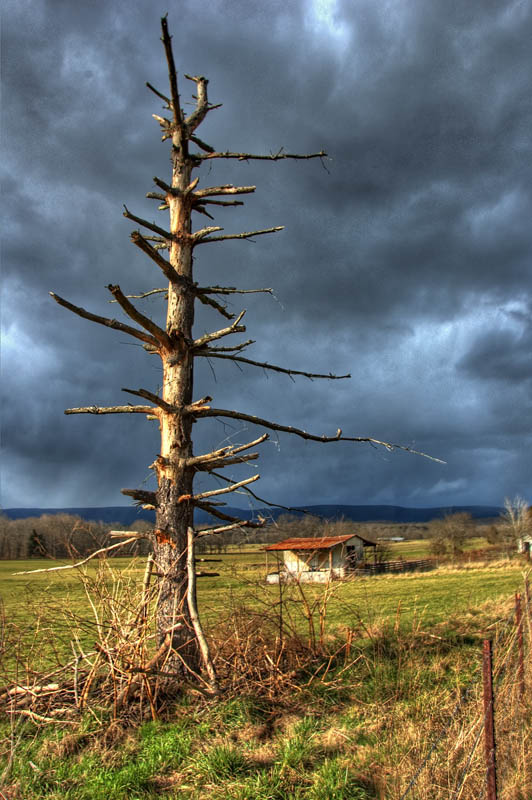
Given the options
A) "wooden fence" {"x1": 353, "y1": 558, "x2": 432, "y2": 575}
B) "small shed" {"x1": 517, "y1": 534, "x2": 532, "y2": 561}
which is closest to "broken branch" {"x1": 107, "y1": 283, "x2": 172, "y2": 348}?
"wooden fence" {"x1": 353, "y1": 558, "x2": 432, "y2": 575}

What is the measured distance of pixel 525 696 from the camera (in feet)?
21.4

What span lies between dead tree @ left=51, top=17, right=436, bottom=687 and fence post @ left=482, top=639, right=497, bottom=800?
3.74 m

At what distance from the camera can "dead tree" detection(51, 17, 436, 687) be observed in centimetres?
723

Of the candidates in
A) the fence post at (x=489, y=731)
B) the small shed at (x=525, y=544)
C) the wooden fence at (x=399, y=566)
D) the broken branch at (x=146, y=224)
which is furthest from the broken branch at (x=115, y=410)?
the small shed at (x=525, y=544)

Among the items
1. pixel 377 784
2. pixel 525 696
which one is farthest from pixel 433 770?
pixel 525 696

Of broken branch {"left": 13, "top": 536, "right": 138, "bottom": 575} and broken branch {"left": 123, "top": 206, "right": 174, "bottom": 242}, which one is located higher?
broken branch {"left": 123, "top": 206, "right": 174, "bottom": 242}

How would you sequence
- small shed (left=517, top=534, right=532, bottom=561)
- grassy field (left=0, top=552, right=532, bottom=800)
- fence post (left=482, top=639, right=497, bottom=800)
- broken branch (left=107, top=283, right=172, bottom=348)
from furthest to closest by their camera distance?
small shed (left=517, top=534, right=532, bottom=561) → broken branch (left=107, top=283, right=172, bottom=348) → grassy field (left=0, top=552, right=532, bottom=800) → fence post (left=482, top=639, right=497, bottom=800)

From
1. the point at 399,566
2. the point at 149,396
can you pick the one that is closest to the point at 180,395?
the point at 149,396

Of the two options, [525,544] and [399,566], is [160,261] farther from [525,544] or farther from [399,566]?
[525,544]

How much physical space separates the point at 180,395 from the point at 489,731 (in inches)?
223

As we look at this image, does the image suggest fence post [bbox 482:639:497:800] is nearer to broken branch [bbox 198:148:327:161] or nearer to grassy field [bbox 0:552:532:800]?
grassy field [bbox 0:552:532:800]

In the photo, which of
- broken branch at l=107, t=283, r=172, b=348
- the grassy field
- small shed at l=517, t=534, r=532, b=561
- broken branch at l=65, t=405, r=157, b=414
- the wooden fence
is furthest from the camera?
small shed at l=517, t=534, r=532, b=561

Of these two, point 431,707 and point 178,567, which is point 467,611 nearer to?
point 431,707

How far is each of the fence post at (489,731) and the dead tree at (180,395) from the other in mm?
3744
